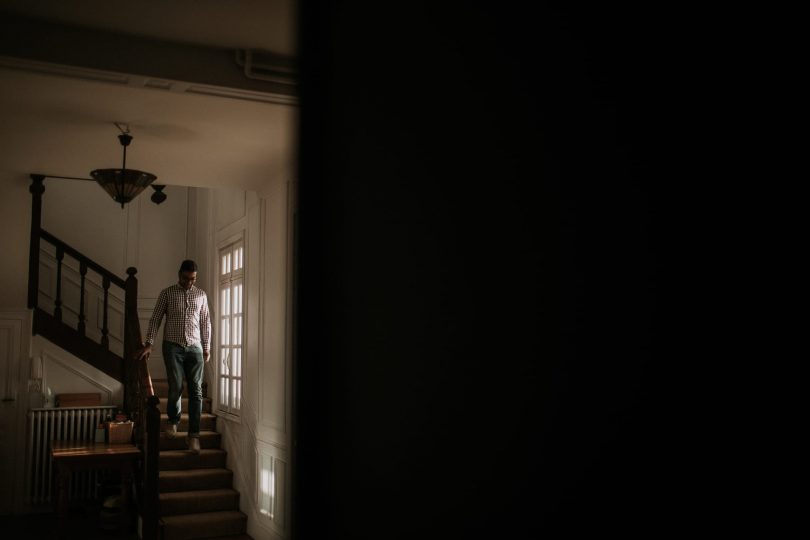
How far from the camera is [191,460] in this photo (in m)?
7.17

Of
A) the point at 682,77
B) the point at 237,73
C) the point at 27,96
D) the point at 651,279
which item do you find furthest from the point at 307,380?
the point at 27,96

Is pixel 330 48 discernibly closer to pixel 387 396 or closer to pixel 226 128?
pixel 387 396

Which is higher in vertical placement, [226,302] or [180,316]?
[226,302]

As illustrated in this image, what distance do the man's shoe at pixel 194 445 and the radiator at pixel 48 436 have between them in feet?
3.56

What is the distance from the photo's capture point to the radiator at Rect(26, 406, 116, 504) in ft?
23.9

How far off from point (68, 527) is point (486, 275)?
22.7ft

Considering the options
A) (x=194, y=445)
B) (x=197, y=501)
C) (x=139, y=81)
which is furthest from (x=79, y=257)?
(x=139, y=81)

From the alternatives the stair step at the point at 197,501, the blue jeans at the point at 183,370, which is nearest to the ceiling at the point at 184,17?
the blue jeans at the point at 183,370

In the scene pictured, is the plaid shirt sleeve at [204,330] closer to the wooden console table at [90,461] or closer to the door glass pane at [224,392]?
the wooden console table at [90,461]

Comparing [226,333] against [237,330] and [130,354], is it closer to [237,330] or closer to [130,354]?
[237,330]

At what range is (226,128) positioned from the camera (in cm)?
489

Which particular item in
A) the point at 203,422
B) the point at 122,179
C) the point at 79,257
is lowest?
the point at 203,422

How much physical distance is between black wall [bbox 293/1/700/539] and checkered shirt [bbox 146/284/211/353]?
523 cm

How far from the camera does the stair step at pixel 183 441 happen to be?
23.7 ft
